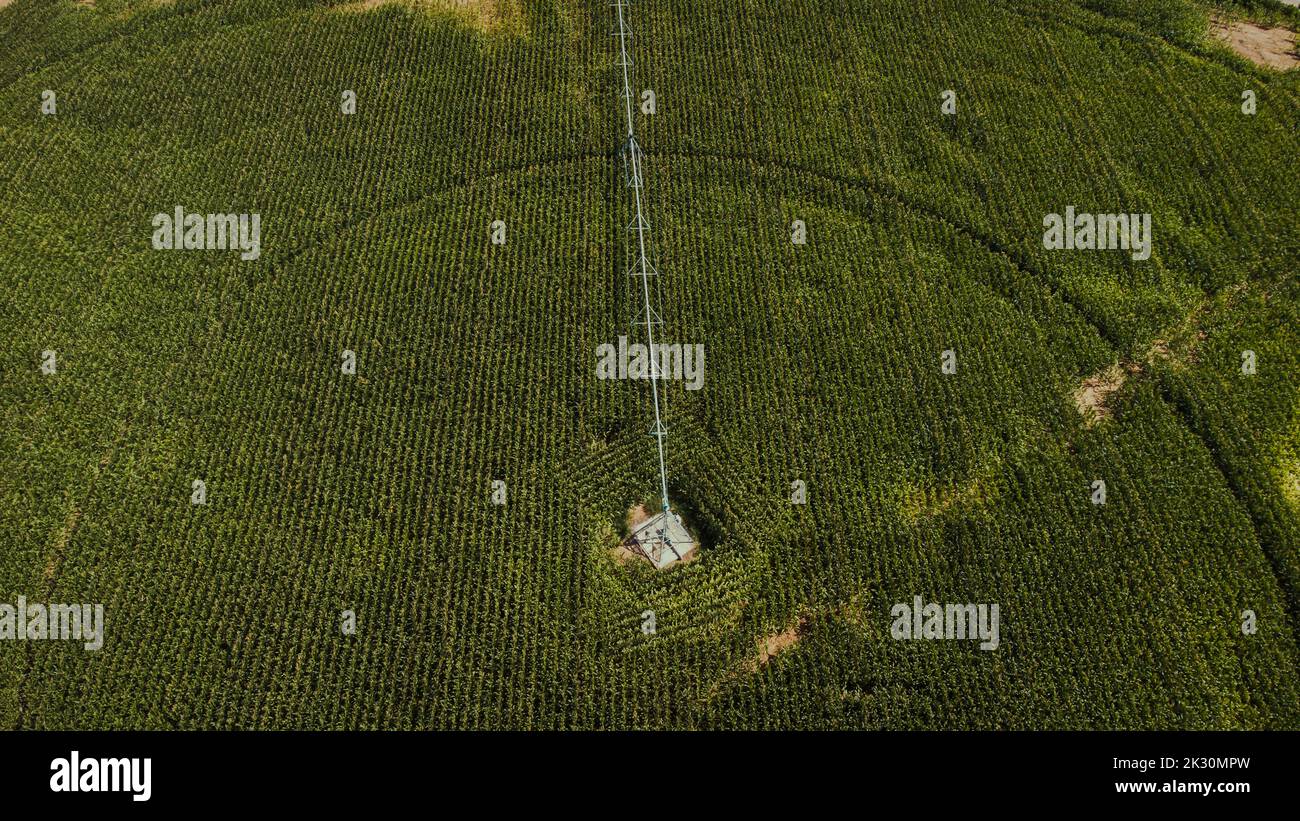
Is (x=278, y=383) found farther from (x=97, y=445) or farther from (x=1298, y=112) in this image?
(x=1298, y=112)

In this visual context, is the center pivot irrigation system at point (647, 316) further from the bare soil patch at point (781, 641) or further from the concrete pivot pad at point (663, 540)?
the bare soil patch at point (781, 641)

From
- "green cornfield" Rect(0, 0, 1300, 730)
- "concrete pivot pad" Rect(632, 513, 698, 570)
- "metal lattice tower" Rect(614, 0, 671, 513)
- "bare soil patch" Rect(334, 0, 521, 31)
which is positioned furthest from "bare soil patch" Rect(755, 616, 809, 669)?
"bare soil patch" Rect(334, 0, 521, 31)

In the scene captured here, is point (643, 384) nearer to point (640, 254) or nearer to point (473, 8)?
point (640, 254)

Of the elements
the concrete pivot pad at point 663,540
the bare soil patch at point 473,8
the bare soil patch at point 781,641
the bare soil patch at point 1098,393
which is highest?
the bare soil patch at point 473,8

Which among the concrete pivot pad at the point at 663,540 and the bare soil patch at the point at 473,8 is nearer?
the concrete pivot pad at the point at 663,540

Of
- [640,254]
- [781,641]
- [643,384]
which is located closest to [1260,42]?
[640,254]

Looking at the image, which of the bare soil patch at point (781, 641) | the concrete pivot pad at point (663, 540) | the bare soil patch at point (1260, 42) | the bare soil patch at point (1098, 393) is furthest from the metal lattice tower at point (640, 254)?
the bare soil patch at point (1260, 42)
